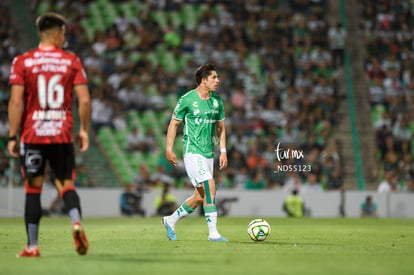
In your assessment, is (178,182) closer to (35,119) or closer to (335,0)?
(335,0)

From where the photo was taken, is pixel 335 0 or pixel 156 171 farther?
pixel 335 0

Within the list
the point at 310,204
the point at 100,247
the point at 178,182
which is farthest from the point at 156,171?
the point at 100,247

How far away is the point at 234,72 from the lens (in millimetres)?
31156

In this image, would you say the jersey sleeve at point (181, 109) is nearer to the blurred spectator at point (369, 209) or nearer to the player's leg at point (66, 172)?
the player's leg at point (66, 172)

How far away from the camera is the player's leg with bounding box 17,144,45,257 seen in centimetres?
962

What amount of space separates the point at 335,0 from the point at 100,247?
82.7 ft

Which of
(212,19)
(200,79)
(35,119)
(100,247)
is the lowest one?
(100,247)

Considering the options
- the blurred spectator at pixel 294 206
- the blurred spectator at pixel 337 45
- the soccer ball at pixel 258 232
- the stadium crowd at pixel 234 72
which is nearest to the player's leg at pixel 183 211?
the soccer ball at pixel 258 232

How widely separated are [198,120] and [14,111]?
4653 millimetres

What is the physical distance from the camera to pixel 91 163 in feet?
92.7

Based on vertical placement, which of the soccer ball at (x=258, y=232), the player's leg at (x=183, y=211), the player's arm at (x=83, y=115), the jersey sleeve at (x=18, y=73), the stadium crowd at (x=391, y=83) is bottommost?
the soccer ball at (x=258, y=232)

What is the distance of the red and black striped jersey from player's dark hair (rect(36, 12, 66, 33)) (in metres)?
0.24

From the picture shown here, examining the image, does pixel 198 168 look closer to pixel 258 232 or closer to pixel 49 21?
pixel 258 232

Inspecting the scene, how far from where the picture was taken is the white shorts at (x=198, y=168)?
528 inches
